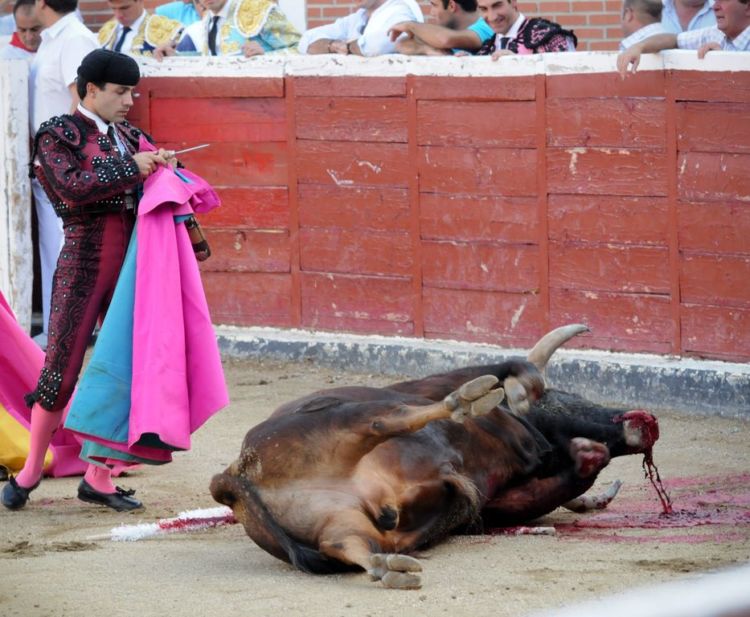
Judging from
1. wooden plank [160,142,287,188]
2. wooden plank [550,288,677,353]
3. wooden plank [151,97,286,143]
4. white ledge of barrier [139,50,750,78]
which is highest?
white ledge of barrier [139,50,750,78]

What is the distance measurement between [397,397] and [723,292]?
2.75 metres

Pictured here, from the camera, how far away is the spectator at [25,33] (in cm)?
871

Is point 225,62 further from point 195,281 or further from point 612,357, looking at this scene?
point 195,281

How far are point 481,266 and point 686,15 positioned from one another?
5.07ft

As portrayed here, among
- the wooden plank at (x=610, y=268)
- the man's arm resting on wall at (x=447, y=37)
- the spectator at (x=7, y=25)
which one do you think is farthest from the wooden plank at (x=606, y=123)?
the spectator at (x=7, y=25)

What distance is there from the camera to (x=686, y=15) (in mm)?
6789

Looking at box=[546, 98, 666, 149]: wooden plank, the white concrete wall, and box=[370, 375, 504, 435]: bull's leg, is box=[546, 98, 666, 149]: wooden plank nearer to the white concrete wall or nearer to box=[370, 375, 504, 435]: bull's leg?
box=[370, 375, 504, 435]: bull's leg

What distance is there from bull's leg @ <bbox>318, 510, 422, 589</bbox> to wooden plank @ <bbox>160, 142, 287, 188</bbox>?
466 centimetres

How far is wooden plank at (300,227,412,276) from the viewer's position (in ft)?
24.4

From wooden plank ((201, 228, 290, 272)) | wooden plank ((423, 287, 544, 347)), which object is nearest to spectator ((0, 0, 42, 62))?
wooden plank ((201, 228, 290, 272))

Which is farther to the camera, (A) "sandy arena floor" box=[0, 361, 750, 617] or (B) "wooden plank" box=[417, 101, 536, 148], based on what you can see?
(B) "wooden plank" box=[417, 101, 536, 148]

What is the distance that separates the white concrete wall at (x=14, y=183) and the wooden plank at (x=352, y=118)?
1745mm

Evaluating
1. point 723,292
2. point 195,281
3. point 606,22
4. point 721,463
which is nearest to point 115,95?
point 195,281

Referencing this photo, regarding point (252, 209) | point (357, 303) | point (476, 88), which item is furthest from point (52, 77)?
point (476, 88)
